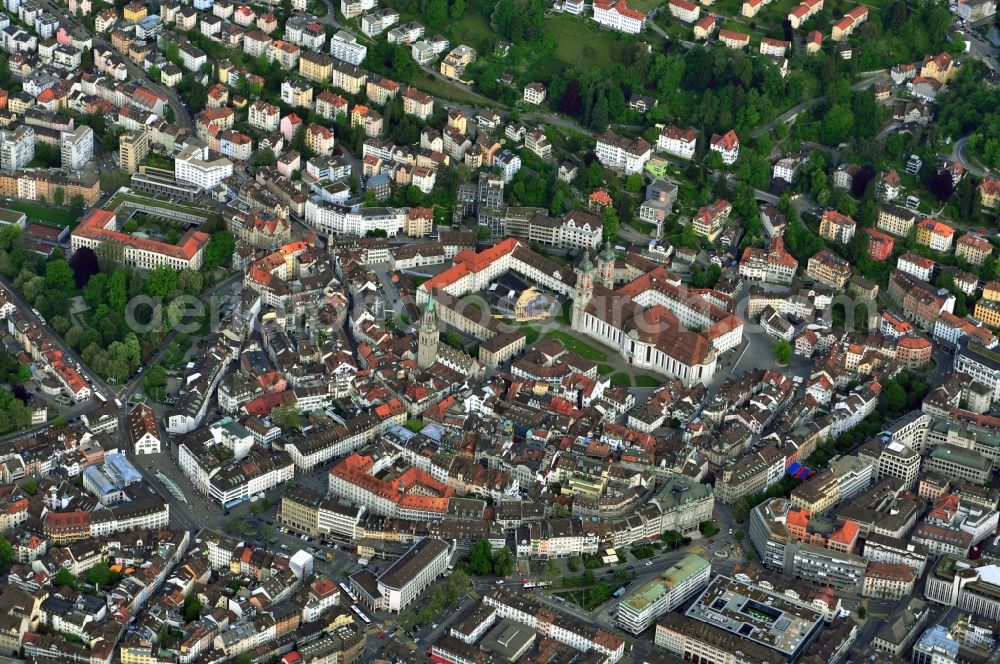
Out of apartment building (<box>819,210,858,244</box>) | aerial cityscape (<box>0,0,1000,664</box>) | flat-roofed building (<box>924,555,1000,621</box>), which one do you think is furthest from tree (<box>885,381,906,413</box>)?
apartment building (<box>819,210,858,244</box>)

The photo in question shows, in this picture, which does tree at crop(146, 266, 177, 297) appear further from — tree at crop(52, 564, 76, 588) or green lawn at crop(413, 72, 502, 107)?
green lawn at crop(413, 72, 502, 107)

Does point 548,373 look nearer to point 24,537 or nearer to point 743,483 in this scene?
point 743,483

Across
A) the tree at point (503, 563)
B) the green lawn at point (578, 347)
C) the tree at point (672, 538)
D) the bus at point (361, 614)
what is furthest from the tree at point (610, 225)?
the bus at point (361, 614)

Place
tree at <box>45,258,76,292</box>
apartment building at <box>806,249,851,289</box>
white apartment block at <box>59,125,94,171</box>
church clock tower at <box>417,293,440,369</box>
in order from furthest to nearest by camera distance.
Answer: white apartment block at <box>59,125,94,171</box> < apartment building at <box>806,249,851,289</box> < tree at <box>45,258,76,292</box> < church clock tower at <box>417,293,440,369</box>

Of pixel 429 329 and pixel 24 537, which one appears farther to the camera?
pixel 429 329

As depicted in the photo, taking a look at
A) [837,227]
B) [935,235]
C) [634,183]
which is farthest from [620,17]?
[935,235]

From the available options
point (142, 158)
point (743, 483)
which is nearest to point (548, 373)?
point (743, 483)

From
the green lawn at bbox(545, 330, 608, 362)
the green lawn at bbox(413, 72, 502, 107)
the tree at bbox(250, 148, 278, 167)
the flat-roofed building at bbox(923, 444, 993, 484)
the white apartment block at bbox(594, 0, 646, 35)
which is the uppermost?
the white apartment block at bbox(594, 0, 646, 35)
